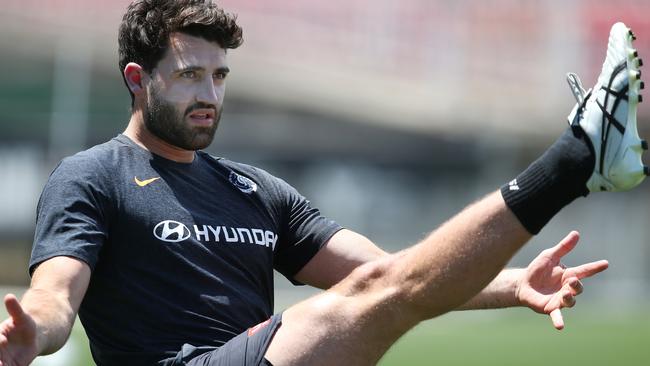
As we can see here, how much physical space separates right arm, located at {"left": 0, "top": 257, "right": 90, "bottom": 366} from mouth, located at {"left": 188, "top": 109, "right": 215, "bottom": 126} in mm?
875

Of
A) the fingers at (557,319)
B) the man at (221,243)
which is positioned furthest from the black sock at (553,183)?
the fingers at (557,319)

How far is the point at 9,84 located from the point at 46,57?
0.97 metres

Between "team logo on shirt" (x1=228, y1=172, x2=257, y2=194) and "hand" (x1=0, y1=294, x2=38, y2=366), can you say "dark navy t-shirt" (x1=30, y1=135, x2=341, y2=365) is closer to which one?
"team logo on shirt" (x1=228, y1=172, x2=257, y2=194)

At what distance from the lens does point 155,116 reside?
5027mm

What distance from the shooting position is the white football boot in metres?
3.81

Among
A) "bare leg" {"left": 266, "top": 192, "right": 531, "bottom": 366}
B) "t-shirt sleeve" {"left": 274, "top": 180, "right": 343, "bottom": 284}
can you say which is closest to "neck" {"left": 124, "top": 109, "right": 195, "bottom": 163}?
"t-shirt sleeve" {"left": 274, "top": 180, "right": 343, "bottom": 284}

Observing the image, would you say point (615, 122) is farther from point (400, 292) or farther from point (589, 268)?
point (589, 268)

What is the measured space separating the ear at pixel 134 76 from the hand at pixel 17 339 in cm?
149

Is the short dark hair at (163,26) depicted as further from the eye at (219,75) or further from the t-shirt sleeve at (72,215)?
the t-shirt sleeve at (72,215)

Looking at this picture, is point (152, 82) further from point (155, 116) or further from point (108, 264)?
point (108, 264)

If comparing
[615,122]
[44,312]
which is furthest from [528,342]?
[44,312]

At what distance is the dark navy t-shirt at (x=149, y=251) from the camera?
15.0 feet

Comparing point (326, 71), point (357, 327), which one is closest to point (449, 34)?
point (326, 71)

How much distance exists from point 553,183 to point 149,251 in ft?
5.40
